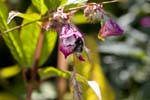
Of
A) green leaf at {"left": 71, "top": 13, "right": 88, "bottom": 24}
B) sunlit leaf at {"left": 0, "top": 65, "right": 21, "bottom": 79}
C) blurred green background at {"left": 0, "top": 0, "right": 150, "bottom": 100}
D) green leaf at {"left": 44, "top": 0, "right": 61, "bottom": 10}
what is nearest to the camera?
green leaf at {"left": 44, "top": 0, "right": 61, "bottom": 10}

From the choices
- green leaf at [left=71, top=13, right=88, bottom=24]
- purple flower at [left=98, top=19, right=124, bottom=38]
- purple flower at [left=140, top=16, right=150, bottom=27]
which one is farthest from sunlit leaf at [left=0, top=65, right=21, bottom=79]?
purple flower at [left=98, top=19, right=124, bottom=38]

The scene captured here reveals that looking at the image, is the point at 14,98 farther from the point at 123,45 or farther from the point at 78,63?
the point at 78,63

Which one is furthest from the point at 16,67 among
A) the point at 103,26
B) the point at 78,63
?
the point at 103,26

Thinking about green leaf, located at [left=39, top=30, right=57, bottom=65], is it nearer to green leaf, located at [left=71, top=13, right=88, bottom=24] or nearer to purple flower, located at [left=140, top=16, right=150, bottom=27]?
green leaf, located at [left=71, top=13, right=88, bottom=24]

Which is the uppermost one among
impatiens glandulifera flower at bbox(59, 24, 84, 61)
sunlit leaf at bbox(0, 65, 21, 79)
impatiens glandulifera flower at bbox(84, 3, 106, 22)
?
sunlit leaf at bbox(0, 65, 21, 79)

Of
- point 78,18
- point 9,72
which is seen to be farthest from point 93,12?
point 9,72

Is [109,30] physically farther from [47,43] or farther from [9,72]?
[9,72]

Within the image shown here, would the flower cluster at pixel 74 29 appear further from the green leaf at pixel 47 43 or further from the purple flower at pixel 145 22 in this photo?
the purple flower at pixel 145 22
